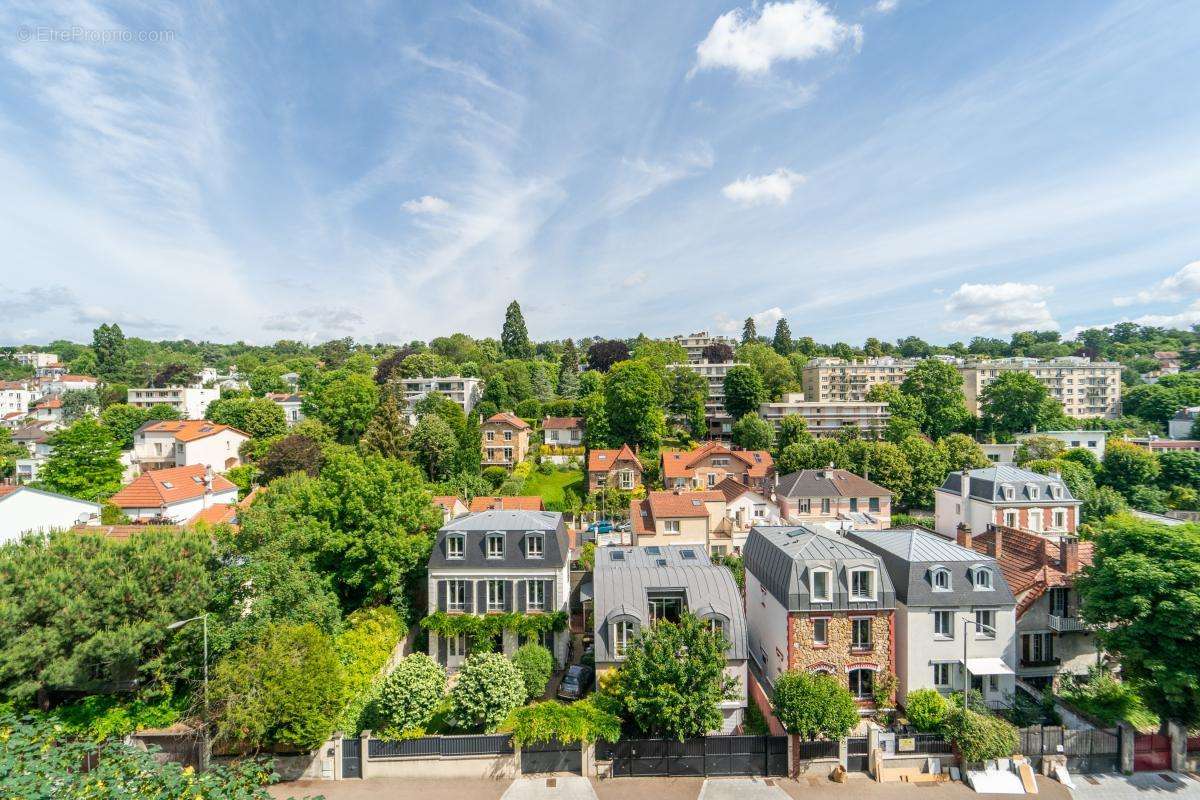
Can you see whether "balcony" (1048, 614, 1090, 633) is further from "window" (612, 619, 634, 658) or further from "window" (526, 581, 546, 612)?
"window" (526, 581, 546, 612)

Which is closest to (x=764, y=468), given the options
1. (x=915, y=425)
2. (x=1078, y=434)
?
(x=915, y=425)

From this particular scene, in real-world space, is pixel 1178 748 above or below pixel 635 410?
below

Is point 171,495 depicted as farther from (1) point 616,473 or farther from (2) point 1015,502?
(2) point 1015,502

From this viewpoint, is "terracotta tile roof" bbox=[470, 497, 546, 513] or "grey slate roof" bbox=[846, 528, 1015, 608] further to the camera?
"terracotta tile roof" bbox=[470, 497, 546, 513]

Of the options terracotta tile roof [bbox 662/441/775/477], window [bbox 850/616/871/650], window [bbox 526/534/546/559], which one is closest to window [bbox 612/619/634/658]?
window [bbox 526/534/546/559]

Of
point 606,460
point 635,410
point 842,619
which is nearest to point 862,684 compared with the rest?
point 842,619

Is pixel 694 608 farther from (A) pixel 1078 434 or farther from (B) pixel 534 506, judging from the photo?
(A) pixel 1078 434
